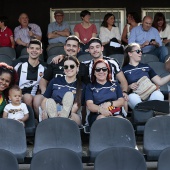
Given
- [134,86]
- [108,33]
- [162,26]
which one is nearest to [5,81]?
[134,86]

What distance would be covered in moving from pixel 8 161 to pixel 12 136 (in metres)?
0.88

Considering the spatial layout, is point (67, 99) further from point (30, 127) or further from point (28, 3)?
point (28, 3)

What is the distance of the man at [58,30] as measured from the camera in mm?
13141

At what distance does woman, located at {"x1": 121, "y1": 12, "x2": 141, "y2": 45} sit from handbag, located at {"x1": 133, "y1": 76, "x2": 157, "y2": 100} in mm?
3705

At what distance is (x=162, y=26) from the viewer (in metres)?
13.2

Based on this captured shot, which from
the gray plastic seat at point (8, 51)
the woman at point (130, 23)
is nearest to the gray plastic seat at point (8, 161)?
the gray plastic seat at point (8, 51)

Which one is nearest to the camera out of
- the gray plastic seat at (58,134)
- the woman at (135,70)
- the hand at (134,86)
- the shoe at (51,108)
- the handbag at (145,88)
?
the gray plastic seat at (58,134)

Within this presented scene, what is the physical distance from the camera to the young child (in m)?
8.95

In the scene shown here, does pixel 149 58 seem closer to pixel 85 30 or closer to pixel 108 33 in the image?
pixel 108 33

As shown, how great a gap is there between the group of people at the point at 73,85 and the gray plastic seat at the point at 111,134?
40cm

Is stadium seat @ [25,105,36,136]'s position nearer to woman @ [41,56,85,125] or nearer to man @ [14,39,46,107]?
woman @ [41,56,85,125]

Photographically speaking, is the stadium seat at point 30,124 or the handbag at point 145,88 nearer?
the stadium seat at point 30,124

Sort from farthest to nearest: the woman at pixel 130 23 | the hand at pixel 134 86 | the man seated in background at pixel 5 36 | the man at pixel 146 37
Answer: the woman at pixel 130 23 → the man seated in background at pixel 5 36 → the man at pixel 146 37 → the hand at pixel 134 86

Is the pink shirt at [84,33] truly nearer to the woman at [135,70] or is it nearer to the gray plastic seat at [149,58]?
the gray plastic seat at [149,58]
